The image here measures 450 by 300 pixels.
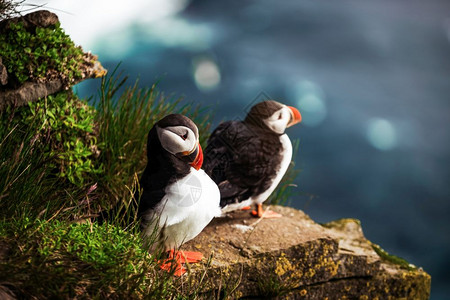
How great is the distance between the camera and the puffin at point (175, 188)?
12.0ft

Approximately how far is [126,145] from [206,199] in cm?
192

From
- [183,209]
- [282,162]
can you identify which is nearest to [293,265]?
[282,162]

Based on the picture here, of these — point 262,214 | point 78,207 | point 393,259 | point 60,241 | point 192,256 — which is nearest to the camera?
point 60,241

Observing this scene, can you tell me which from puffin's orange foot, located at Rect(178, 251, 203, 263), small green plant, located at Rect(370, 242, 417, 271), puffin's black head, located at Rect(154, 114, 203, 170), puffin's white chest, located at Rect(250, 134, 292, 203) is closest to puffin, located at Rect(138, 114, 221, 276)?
puffin's black head, located at Rect(154, 114, 203, 170)

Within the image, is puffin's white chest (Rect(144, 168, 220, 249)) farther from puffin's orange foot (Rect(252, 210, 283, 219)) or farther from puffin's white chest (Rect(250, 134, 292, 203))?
puffin's orange foot (Rect(252, 210, 283, 219))

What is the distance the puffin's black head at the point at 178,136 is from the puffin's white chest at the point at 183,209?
0.60 ft

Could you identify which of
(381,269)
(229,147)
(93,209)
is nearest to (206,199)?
(229,147)

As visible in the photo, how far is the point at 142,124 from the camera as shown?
18.4ft

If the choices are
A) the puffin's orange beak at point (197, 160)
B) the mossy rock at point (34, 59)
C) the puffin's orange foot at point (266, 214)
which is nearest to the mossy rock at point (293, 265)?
the puffin's orange foot at point (266, 214)

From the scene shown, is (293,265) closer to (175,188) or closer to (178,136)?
(175,188)

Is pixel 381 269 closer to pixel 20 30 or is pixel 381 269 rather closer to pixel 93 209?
pixel 93 209

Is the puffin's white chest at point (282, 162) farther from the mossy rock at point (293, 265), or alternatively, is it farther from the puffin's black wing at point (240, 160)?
the mossy rock at point (293, 265)

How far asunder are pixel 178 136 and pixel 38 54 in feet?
5.55

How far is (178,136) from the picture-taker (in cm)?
363
